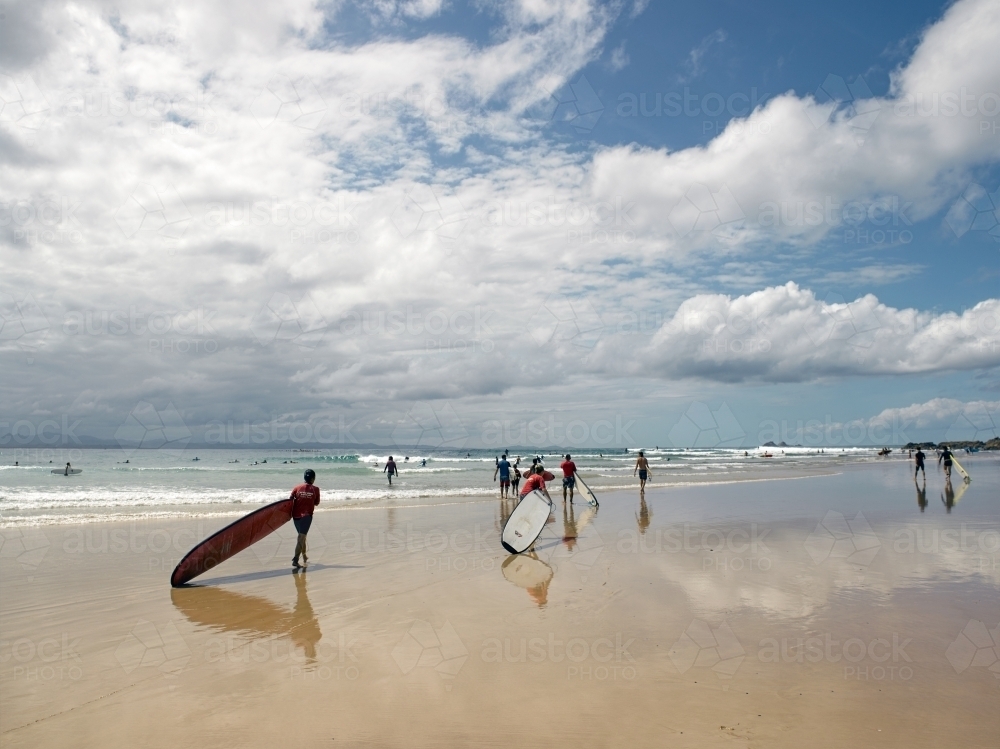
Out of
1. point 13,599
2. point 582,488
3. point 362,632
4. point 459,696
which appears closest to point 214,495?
point 582,488

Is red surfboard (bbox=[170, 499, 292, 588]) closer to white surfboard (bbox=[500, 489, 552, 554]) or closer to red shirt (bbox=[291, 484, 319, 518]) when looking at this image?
red shirt (bbox=[291, 484, 319, 518])

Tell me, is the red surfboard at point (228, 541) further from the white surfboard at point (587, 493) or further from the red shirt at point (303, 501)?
the white surfboard at point (587, 493)

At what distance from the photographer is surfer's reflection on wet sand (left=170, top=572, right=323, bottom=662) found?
6.67m

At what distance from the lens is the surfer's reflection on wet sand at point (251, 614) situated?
6672 millimetres

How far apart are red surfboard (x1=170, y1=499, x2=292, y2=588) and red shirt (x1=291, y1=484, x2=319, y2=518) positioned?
241mm

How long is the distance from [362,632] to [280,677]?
1.31 m

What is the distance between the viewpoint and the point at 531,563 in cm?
1020

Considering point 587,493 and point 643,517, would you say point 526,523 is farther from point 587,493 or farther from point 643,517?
point 587,493

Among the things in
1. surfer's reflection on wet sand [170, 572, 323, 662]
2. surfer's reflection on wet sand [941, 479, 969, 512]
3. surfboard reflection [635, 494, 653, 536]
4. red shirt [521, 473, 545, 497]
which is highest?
red shirt [521, 473, 545, 497]

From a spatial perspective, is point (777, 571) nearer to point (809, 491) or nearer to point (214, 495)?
point (809, 491)

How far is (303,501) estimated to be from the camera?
34.2 ft

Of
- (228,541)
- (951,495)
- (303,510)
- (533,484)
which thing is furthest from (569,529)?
(951,495)

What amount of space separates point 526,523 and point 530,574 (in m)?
2.19

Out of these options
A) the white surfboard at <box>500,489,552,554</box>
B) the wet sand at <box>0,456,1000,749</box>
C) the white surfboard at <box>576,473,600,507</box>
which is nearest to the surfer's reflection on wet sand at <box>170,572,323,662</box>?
the wet sand at <box>0,456,1000,749</box>
